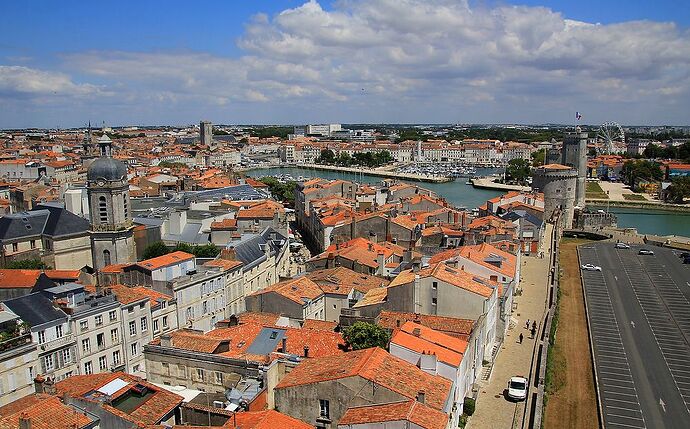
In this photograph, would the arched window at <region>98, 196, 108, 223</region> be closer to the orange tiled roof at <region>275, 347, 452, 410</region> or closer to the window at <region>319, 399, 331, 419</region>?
the orange tiled roof at <region>275, 347, 452, 410</region>

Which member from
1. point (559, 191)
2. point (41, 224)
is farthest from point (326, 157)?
point (41, 224)

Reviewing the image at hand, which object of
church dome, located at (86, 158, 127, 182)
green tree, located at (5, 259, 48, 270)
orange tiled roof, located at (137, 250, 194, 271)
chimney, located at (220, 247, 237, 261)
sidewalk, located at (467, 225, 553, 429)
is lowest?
sidewalk, located at (467, 225, 553, 429)

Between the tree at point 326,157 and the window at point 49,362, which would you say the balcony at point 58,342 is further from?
the tree at point 326,157

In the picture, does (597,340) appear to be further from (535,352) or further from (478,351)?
(478,351)

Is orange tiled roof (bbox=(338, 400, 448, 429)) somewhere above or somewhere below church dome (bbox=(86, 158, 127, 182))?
below

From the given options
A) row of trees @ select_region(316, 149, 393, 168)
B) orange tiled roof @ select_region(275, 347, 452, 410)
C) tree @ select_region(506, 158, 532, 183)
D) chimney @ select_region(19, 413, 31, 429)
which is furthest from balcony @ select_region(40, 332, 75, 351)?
row of trees @ select_region(316, 149, 393, 168)

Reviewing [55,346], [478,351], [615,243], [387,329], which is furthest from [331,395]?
[615,243]
